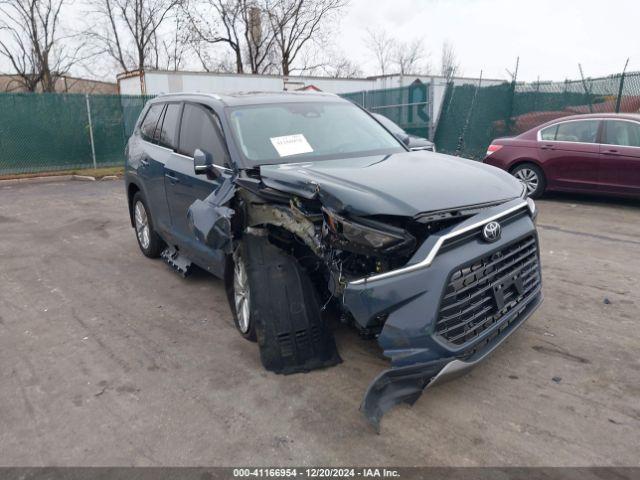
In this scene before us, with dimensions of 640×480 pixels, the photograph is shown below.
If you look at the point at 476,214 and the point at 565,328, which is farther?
the point at 565,328

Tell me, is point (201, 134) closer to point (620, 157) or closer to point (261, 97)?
point (261, 97)

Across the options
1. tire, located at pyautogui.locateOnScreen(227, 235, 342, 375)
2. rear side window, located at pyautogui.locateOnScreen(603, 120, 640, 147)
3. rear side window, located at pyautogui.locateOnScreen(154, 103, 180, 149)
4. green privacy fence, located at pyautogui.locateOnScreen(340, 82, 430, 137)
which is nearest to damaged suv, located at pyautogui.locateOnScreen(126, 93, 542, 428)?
tire, located at pyautogui.locateOnScreen(227, 235, 342, 375)

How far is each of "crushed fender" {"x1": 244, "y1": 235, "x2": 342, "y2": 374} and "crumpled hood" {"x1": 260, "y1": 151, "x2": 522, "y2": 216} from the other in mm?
523

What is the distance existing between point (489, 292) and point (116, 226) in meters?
6.80

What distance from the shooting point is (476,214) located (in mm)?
3078

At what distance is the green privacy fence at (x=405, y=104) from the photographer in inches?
616

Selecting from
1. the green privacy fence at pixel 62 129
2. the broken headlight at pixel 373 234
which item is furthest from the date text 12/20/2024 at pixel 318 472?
the green privacy fence at pixel 62 129

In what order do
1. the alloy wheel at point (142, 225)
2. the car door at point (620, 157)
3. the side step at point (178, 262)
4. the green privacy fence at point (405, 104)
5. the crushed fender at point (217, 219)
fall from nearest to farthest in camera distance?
the crushed fender at point (217, 219) → the side step at point (178, 262) → the alloy wheel at point (142, 225) → the car door at point (620, 157) → the green privacy fence at point (405, 104)

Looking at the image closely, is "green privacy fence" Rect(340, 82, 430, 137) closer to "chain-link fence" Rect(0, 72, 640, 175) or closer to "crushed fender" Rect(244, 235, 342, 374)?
"chain-link fence" Rect(0, 72, 640, 175)

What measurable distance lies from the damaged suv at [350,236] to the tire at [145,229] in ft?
3.48

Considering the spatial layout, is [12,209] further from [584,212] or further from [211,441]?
[584,212]

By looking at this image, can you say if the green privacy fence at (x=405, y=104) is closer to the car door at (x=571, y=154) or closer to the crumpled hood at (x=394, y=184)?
the car door at (x=571, y=154)

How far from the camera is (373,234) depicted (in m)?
2.85

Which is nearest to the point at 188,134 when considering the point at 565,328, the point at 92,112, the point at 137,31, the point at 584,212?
the point at 565,328
